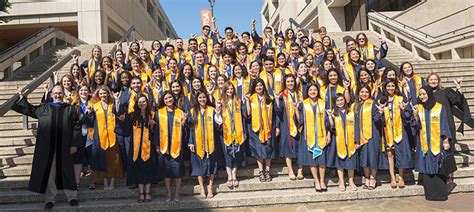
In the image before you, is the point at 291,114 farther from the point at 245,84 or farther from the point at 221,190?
the point at 221,190

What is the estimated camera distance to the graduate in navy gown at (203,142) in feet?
17.0

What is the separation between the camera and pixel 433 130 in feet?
16.6

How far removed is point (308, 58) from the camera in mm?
6961

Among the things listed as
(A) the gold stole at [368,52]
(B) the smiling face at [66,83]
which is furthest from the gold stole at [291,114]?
(B) the smiling face at [66,83]

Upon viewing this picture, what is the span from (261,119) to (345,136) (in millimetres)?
1262

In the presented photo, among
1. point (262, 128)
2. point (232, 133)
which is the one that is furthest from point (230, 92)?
point (262, 128)

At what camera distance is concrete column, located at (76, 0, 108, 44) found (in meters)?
20.0

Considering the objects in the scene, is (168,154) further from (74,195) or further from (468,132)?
(468,132)

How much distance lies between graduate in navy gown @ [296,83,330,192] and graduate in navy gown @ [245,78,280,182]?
1.52ft

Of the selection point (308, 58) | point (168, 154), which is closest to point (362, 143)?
point (308, 58)

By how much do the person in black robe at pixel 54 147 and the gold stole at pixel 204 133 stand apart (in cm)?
163

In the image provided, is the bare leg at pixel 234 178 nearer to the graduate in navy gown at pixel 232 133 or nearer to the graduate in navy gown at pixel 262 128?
the graduate in navy gown at pixel 232 133

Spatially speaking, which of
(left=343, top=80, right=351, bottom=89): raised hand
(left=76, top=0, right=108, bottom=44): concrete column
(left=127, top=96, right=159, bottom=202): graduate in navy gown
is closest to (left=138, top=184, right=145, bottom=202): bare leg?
(left=127, top=96, right=159, bottom=202): graduate in navy gown

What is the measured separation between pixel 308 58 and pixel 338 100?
6.12 feet
